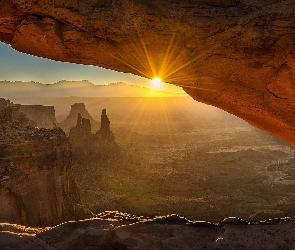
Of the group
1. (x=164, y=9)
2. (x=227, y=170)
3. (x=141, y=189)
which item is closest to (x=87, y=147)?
(x=141, y=189)

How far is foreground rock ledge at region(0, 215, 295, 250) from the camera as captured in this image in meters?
6.61

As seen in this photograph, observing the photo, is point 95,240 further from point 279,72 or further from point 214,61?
point 279,72

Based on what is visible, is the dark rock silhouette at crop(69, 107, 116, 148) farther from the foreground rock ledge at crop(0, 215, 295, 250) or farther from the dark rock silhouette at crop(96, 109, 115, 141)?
the foreground rock ledge at crop(0, 215, 295, 250)

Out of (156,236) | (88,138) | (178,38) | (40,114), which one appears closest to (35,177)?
(156,236)

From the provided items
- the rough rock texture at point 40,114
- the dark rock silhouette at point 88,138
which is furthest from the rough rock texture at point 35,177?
the rough rock texture at point 40,114

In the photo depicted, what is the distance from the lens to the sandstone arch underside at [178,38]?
7180mm

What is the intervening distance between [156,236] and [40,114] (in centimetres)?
4150

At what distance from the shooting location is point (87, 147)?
108 feet

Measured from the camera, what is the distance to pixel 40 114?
1770 inches

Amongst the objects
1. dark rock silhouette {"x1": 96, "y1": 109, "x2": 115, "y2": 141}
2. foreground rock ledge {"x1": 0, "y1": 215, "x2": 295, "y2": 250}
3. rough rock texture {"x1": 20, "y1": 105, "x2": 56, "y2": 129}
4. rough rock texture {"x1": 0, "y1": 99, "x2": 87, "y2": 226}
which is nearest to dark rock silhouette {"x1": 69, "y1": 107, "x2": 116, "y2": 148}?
dark rock silhouette {"x1": 96, "y1": 109, "x2": 115, "y2": 141}

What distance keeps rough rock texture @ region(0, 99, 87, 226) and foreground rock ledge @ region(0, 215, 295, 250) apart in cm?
645

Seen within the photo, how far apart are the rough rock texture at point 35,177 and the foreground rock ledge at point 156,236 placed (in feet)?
21.2

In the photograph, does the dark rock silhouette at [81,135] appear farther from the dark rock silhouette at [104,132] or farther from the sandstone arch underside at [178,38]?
the sandstone arch underside at [178,38]

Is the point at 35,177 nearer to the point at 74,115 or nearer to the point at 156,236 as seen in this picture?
the point at 156,236
